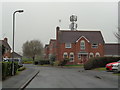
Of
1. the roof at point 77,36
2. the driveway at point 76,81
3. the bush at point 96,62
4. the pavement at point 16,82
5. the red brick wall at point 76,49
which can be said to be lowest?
the driveway at point 76,81

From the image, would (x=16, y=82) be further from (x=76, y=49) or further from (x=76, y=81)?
(x=76, y=49)

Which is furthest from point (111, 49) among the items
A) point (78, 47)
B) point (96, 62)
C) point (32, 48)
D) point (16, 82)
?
point (16, 82)

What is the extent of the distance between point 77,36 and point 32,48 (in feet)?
110

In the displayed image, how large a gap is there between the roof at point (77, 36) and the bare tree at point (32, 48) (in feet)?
102

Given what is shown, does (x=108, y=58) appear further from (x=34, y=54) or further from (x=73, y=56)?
(x=34, y=54)

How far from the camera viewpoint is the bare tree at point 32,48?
86438mm

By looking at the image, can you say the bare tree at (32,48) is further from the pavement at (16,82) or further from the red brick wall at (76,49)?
the pavement at (16,82)

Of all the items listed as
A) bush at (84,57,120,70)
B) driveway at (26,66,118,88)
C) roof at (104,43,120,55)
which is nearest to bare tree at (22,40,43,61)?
roof at (104,43,120,55)

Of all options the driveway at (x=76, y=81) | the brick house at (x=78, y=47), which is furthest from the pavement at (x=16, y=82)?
the brick house at (x=78, y=47)

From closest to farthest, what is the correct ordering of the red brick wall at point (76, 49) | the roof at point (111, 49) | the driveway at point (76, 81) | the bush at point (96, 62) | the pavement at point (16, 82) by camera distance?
the pavement at point (16, 82) < the driveway at point (76, 81) < the bush at point (96, 62) < the red brick wall at point (76, 49) < the roof at point (111, 49)

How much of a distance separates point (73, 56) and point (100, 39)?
7895mm

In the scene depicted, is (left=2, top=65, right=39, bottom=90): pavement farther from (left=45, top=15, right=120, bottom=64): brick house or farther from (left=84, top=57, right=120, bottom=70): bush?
(left=45, top=15, right=120, bottom=64): brick house

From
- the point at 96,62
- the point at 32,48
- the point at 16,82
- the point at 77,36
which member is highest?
the point at 77,36

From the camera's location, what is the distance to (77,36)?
56.5 m
